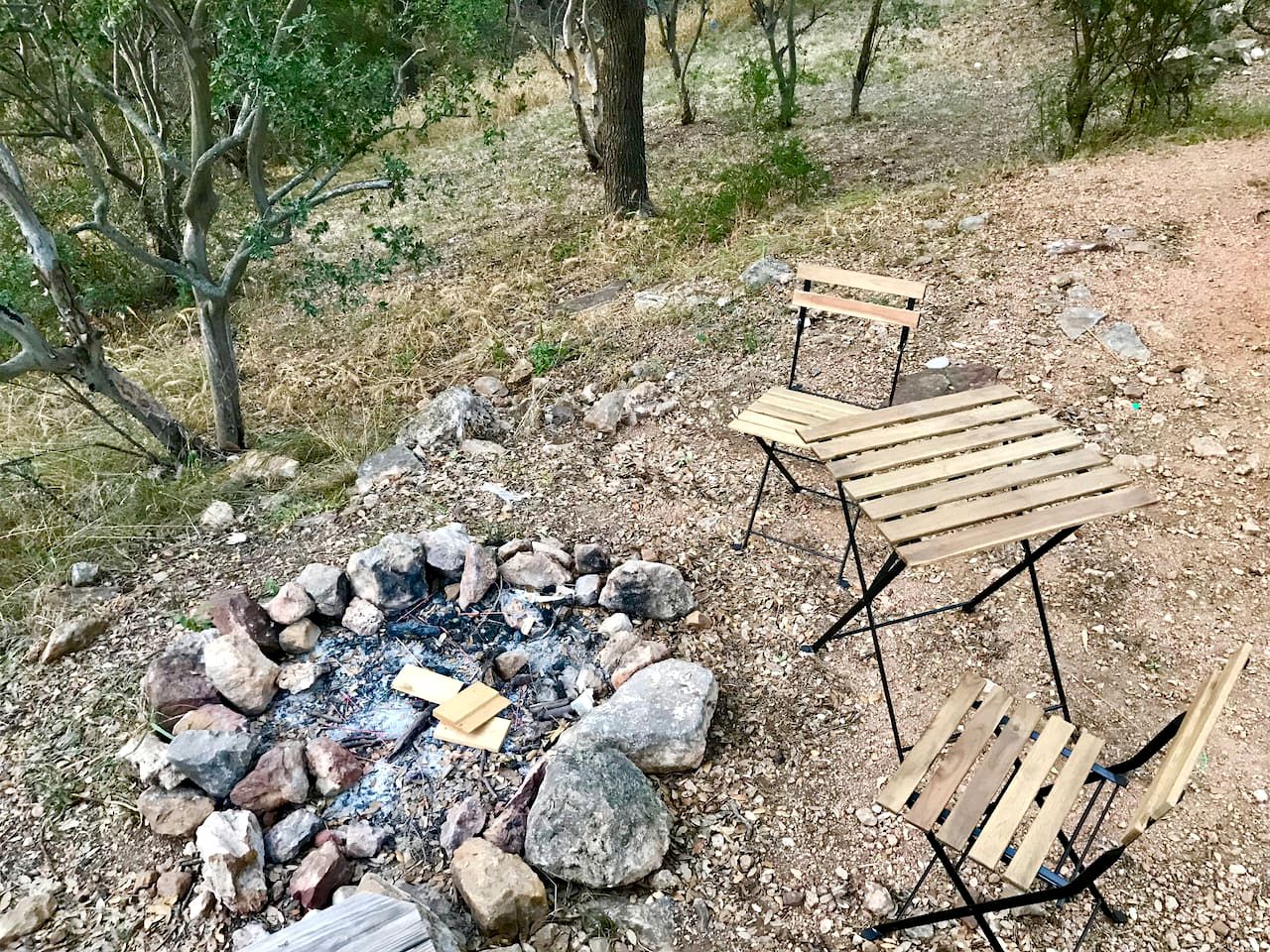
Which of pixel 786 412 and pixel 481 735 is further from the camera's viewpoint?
pixel 786 412

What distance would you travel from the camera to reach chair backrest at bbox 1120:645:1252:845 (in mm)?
1368

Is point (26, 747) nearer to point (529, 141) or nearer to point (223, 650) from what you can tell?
point (223, 650)

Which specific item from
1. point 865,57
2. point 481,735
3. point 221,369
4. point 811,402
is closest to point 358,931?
point 481,735

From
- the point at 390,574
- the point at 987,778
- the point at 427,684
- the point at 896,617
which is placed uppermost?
the point at 390,574

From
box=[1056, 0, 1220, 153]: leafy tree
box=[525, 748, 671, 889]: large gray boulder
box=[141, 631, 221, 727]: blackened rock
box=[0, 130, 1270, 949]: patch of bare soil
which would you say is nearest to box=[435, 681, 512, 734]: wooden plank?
box=[0, 130, 1270, 949]: patch of bare soil

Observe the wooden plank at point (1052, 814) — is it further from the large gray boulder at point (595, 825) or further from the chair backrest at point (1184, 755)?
the large gray boulder at point (595, 825)

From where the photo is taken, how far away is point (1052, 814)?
1874 millimetres

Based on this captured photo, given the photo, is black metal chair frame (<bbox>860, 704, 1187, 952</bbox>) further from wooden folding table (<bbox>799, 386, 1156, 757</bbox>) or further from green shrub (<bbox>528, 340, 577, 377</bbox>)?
green shrub (<bbox>528, 340, 577, 377</bbox>)

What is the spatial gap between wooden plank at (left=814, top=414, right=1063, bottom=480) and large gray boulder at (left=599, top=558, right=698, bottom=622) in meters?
0.96

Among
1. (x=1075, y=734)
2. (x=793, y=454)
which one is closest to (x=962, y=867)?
(x=1075, y=734)

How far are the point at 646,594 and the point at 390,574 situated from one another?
1064 mm

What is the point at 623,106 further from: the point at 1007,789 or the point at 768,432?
the point at 1007,789

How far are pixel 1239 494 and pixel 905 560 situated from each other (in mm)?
2368

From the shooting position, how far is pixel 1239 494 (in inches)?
134
